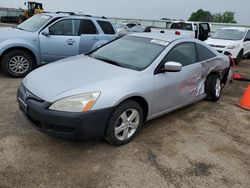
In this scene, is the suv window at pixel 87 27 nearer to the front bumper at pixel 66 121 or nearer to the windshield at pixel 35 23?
the windshield at pixel 35 23

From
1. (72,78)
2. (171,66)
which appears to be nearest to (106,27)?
(171,66)

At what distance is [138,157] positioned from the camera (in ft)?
11.1

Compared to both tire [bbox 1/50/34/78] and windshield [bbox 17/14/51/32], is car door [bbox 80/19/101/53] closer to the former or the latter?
windshield [bbox 17/14/51/32]

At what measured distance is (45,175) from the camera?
293 cm

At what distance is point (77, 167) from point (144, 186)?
0.82m

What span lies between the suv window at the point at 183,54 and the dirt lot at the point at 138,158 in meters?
1.06

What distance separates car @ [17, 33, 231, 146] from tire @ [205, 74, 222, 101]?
216mm

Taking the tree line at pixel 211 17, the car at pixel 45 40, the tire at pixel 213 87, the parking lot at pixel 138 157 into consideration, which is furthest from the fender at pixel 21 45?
the tree line at pixel 211 17

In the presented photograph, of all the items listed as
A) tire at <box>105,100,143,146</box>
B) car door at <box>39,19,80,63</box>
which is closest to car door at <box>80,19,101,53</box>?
car door at <box>39,19,80,63</box>

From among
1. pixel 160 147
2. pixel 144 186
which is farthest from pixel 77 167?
pixel 160 147

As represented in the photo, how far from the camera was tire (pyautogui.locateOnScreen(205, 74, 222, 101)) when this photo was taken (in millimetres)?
5243

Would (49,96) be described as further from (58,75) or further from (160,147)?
(160,147)

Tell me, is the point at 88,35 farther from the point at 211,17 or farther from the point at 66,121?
the point at 211,17

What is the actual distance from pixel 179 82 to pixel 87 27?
4.18 metres
